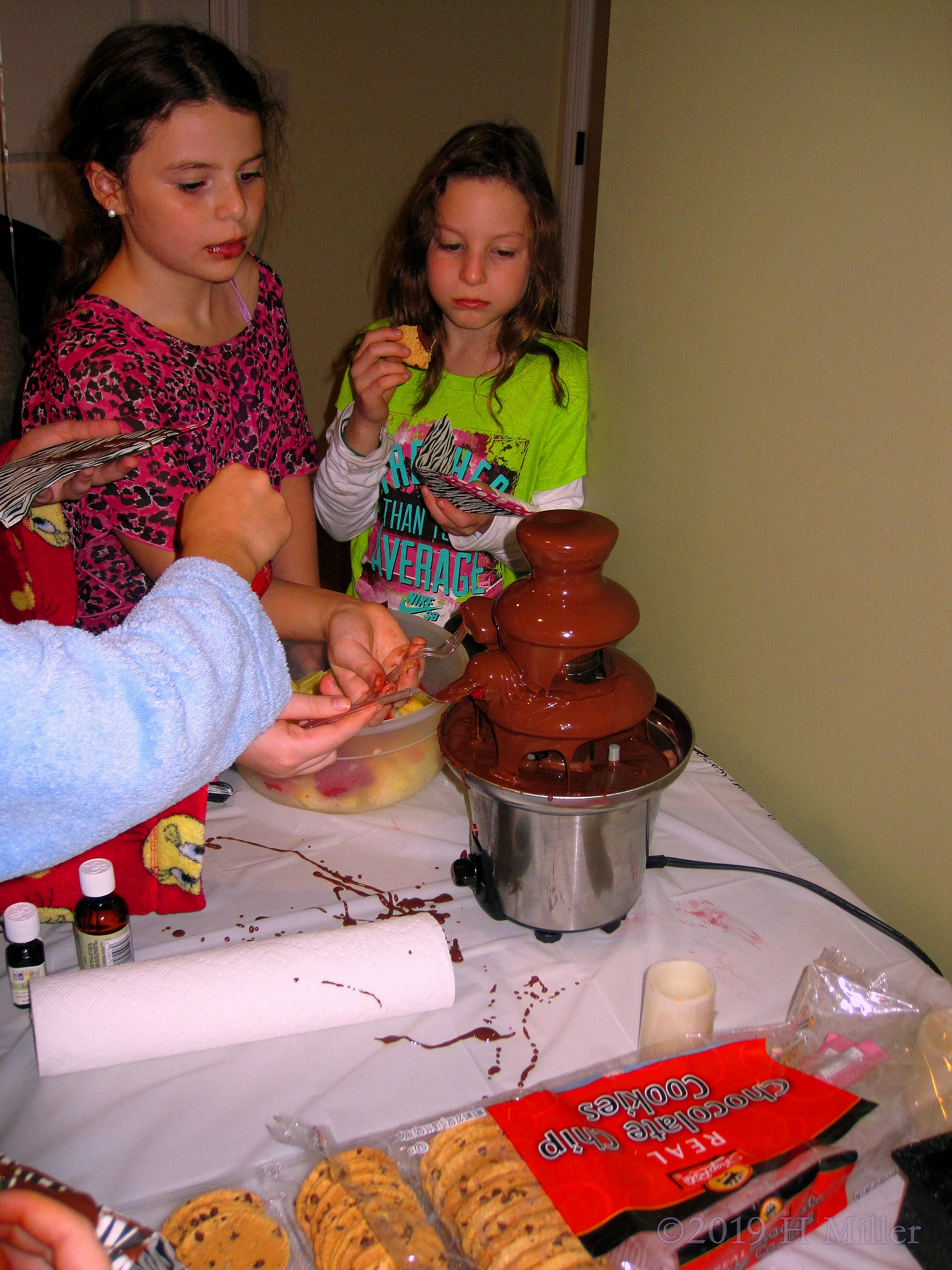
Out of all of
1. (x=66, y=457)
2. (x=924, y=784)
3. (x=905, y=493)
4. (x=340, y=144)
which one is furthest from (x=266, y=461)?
(x=340, y=144)

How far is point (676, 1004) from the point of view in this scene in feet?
3.01

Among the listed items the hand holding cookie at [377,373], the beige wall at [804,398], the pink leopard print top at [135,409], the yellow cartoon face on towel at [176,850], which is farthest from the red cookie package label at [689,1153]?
the hand holding cookie at [377,373]

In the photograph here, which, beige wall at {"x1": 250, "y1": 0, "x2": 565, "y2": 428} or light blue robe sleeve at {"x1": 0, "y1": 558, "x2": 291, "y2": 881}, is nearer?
light blue robe sleeve at {"x1": 0, "y1": 558, "x2": 291, "y2": 881}

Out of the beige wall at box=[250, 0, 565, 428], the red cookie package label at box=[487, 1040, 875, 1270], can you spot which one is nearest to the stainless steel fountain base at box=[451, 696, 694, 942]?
the red cookie package label at box=[487, 1040, 875, 1270]

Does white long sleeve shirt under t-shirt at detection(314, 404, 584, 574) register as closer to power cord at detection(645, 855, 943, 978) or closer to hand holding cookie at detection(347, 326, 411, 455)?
hand holding cookie at detection(347, 326, 411, 455)

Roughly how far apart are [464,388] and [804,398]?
33.2 inches

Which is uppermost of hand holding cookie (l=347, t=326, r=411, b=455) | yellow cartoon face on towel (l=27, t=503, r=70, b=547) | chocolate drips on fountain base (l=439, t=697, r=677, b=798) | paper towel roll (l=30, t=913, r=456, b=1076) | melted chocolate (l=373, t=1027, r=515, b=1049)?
hand holding cookie (l=347, t=326, r=411, b=455)

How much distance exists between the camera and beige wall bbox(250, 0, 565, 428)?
3.78 m

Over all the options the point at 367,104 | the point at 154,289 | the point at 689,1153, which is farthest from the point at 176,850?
the point at 367,104

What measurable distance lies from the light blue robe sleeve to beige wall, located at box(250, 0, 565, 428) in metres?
3.69

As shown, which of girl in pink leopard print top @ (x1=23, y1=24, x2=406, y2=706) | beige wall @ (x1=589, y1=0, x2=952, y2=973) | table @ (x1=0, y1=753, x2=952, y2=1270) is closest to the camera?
table @ (x1=0, y1=753, x2=952, y2=1270)

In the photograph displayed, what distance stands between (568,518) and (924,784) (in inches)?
21.6

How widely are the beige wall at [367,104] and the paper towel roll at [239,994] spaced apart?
3662 millimetres

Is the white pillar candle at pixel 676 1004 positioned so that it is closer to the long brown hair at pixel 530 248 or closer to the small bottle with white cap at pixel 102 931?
the small bottle with white cap at pixel 102 931
